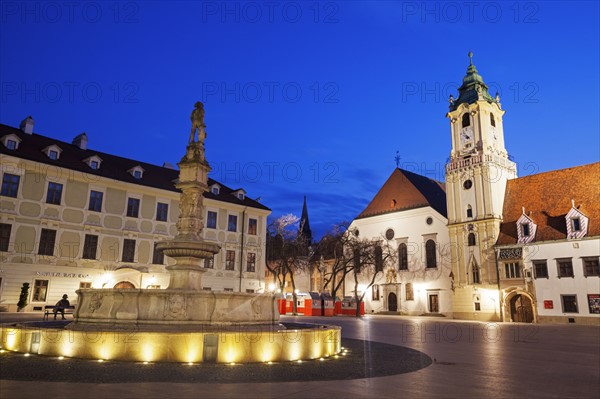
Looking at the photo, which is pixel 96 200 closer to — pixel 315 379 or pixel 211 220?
pixel 211 220

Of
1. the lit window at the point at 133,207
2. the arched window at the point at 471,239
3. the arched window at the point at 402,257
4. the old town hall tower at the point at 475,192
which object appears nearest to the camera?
the lit window at the point at 133,207

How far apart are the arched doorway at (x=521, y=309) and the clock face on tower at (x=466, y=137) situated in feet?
51.4

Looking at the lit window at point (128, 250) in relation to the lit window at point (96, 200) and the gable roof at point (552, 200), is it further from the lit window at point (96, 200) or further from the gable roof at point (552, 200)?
the gable roof at point (552, 200)

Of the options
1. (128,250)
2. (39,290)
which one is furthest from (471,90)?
(39,290)

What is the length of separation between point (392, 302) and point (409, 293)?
232 centimetres

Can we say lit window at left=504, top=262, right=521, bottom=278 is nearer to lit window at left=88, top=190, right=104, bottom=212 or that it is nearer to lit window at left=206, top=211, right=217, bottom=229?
lit window at left=206, top=211, right=217, bottom=229

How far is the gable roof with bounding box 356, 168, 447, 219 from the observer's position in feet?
162

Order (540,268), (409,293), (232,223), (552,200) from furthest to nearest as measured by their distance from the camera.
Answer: (409,293)
(232,223)
(552,200)
(540,268)

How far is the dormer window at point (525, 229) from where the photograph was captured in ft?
123

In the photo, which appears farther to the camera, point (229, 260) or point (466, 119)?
point (466, 119)

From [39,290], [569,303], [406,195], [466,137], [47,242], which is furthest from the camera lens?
[406,195]

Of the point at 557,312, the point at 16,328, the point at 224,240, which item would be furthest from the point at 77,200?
the point at 557,312

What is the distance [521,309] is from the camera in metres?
36.8

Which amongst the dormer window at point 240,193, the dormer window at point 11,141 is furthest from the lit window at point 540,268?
the dormer window at point 11,141
